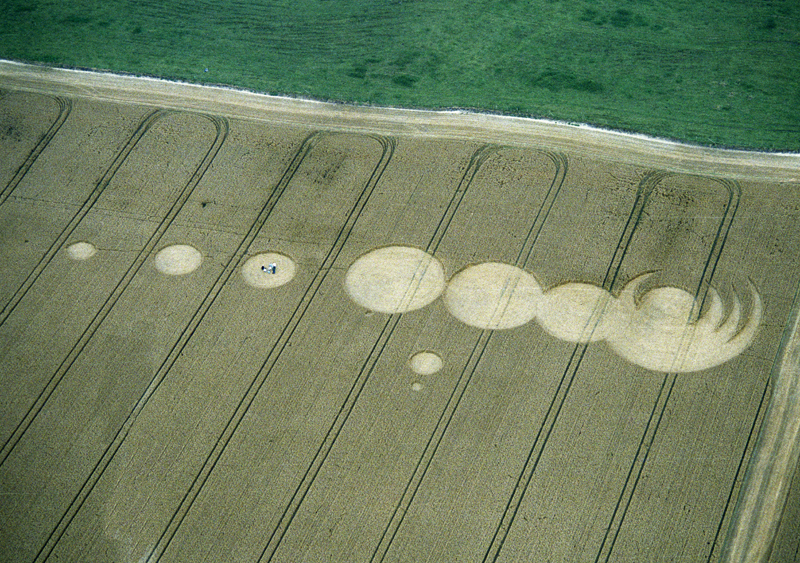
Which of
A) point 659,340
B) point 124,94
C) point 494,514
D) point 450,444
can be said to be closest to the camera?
point 494,514

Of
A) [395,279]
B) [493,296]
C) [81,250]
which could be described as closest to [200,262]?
[81,250]

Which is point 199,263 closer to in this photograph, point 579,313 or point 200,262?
point 200,262

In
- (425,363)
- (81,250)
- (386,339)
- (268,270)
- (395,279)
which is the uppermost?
(395,279)

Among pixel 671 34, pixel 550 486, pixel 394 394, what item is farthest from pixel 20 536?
pixel 671 34

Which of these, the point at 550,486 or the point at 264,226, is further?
the point at 264,226

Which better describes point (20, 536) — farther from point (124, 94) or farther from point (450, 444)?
point (124, 94)

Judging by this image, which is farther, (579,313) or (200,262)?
(200,262)

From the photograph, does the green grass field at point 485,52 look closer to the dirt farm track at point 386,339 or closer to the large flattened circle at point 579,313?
the dirt farm track at point 386,339
